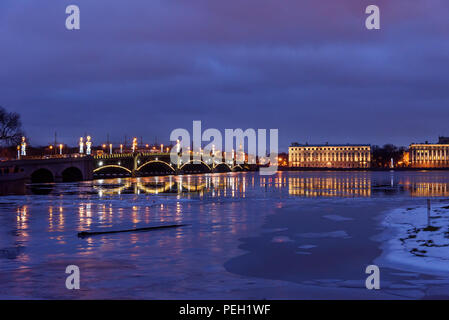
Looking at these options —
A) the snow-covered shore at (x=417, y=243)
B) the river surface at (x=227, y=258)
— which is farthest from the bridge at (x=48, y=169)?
the snow-covered shore at (x=417, y=243)

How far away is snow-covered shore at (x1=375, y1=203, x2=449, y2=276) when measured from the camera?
15.2 metres

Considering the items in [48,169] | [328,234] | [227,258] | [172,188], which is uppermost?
[48,169]

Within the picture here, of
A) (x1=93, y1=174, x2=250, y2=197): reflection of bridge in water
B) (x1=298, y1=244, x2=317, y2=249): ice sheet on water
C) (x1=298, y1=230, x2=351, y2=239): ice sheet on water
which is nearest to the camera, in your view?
(x1=298, y1=244, x2=317, y2=249): ice sheet on water

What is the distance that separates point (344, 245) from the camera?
1942 cm

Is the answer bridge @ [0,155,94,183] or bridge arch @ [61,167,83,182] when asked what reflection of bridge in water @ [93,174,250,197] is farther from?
bridge arch @ [61,167,83,182]

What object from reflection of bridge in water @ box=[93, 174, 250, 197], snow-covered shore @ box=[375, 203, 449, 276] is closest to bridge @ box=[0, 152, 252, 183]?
reflection of bridge in water @ box=[93, 174, 250, 197]

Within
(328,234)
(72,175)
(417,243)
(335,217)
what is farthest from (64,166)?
(417,243)

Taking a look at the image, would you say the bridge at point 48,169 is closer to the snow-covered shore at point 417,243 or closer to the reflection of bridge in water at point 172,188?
the reflection of bridge in water at point 172,188

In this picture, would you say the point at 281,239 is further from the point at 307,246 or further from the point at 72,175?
the point at 72,175

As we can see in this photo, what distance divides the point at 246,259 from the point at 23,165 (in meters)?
74.0

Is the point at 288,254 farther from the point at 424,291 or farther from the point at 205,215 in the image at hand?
the point at 205,215

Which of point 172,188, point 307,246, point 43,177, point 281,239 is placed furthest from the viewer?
point 43,177

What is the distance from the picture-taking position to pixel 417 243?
62.2 feet

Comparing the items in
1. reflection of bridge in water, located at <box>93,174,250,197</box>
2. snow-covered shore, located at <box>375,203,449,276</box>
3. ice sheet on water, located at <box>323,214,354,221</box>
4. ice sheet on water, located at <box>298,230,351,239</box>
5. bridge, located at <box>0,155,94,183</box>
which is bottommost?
reflection of bridge in water, located at <box>93,174,250,197</box>
